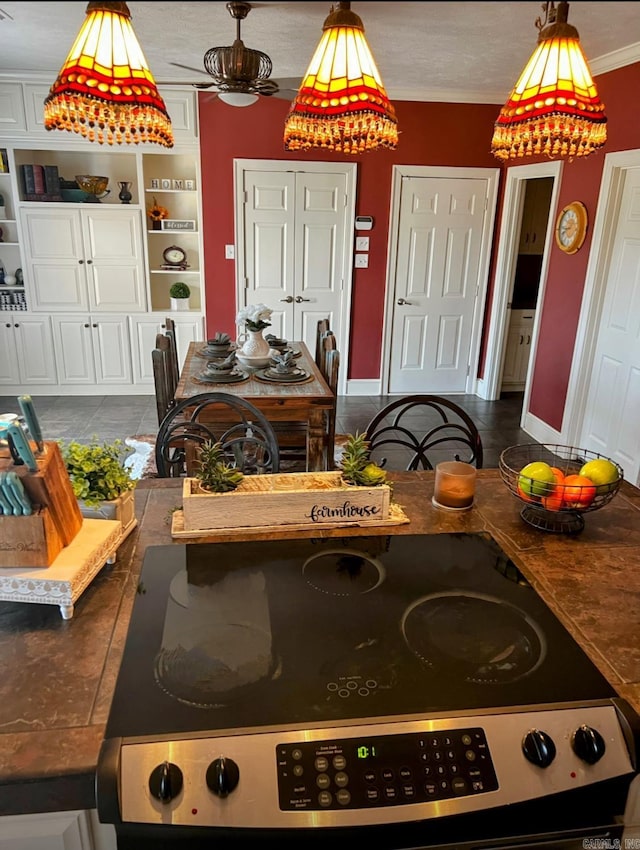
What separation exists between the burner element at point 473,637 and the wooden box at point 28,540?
0.69 meters

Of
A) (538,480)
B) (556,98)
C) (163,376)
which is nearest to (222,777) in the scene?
(538,480)

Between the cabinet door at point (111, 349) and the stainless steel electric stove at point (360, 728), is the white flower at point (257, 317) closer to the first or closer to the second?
the cabinet door at point (111, 349)

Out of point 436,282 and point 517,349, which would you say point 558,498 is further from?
point 517,349

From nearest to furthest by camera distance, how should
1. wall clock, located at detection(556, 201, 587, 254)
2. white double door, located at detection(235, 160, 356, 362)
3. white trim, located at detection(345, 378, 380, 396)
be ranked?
wall clock, located at detection(556, 201, 587, 254) → white double door, located at detection(235, 160, 356, 362) → white trim, located at detection(345, 378, 380, 396)

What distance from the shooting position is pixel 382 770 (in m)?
0.90

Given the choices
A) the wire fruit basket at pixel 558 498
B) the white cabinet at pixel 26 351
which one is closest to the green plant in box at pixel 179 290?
the white cabinet at pixel 26 351

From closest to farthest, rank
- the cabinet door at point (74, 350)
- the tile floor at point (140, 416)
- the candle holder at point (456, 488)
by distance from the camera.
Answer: the candle holder at point (456, 488), the tile floor at point (140, 416), the cabinet door at point (74, 350)

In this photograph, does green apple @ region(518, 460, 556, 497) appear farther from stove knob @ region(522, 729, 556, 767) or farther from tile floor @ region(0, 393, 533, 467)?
tile floor @ region(0, 393, 533, 467)

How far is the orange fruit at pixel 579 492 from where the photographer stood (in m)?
1.47

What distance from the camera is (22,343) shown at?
557 centimetres

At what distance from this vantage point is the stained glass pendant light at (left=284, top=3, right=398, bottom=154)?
1528 millimetres

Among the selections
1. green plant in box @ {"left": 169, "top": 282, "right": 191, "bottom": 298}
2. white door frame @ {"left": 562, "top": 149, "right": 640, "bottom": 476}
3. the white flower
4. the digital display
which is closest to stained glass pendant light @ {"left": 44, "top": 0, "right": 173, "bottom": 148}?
the digital display

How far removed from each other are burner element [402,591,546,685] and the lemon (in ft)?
1.44

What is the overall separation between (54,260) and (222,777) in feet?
17.7
